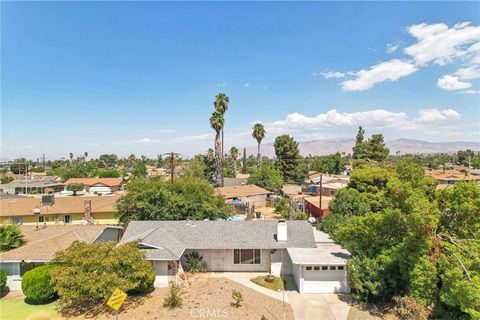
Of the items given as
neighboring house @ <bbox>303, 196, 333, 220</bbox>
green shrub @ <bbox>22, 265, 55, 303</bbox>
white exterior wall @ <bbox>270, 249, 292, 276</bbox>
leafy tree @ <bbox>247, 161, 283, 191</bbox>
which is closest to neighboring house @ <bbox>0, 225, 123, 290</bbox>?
green shrub @ <bbox>22, 265, 55, 303</bbox>

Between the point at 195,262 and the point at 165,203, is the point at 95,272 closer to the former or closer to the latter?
the point at 195,262

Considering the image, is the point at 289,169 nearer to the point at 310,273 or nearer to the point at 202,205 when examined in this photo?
the point at 202,205

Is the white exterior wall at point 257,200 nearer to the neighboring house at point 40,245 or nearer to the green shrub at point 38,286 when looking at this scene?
the neighboring house at point 40,245

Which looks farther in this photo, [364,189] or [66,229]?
[364,189]

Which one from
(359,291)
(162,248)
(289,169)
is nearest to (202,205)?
(162,248)

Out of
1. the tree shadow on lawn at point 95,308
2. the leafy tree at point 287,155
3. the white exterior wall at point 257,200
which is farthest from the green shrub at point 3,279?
the leafy tree at point 287,155

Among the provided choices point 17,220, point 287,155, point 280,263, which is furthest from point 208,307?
point 287,155

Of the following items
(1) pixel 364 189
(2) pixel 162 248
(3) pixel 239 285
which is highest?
(1) pixel 364 189

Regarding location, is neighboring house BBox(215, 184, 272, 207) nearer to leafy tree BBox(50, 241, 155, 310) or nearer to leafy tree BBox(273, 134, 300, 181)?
leafy tree BBox(273, 134, 300, 181)
